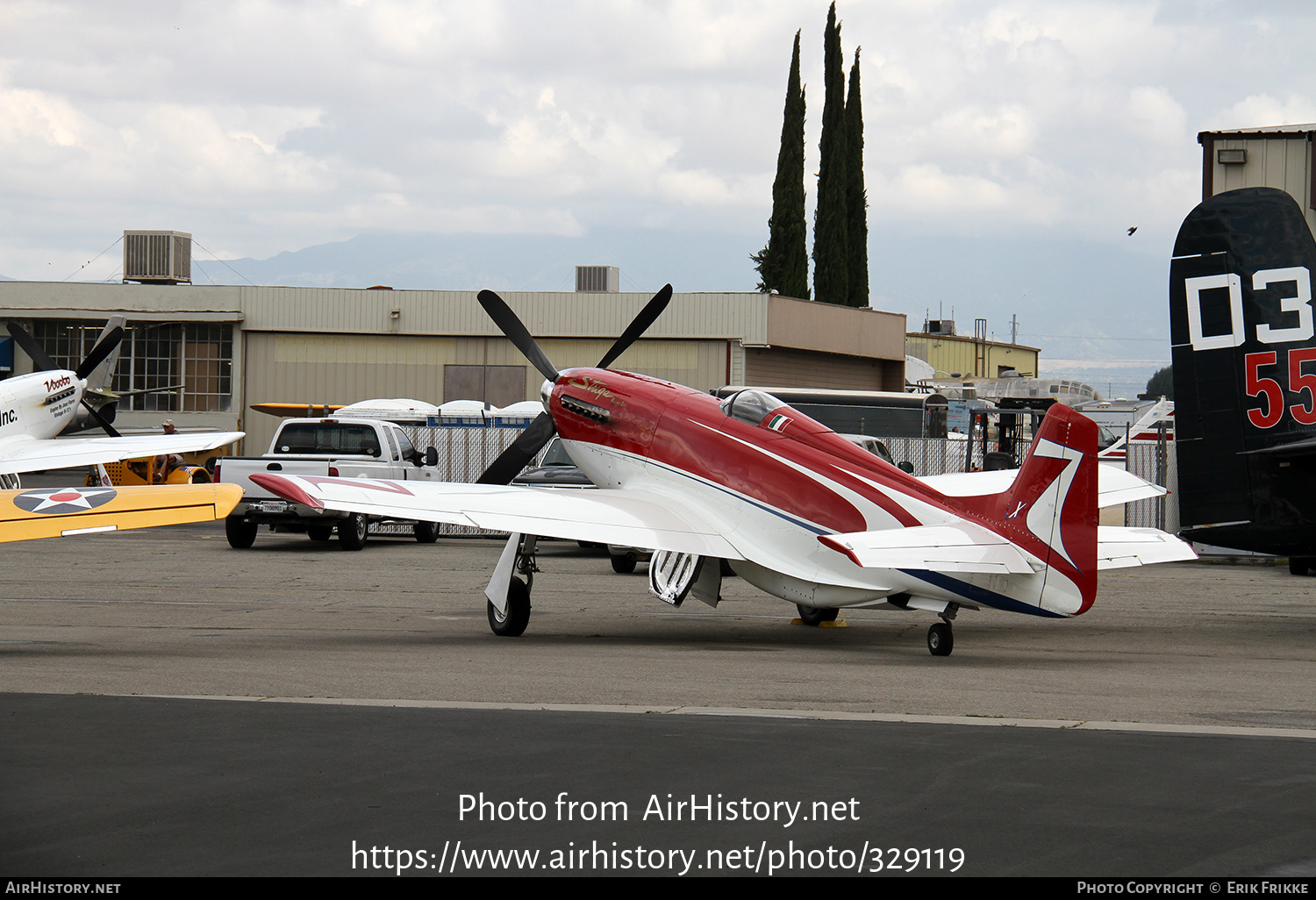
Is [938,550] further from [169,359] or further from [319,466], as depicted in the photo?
[169,359]

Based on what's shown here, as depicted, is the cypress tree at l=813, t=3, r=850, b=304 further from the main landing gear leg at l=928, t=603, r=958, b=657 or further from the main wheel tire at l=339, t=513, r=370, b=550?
the main landing gear leg at l=928, t=603, r=958, b=657

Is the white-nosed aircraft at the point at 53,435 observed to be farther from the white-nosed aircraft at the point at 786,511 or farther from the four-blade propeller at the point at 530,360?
the white-nosed aircraft at the point at 786,511

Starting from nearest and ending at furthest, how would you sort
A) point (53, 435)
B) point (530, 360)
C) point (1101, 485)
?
point (1101, 485) < point (530, 360) < point (53, 435)

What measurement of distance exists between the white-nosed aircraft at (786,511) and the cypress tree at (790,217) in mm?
37938

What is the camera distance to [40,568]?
61.6 ft

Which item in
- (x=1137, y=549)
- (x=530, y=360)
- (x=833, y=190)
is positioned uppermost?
(x=833, y=190)

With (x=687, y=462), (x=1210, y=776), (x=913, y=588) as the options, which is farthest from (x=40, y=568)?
(x=1210, y=776)

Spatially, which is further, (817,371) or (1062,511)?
(817,371)

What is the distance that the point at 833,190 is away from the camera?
172ft

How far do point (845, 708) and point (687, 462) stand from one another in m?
4.53

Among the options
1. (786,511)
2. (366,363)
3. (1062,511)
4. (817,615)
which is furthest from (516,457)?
(366,363)

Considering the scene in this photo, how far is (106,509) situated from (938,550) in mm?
6406
